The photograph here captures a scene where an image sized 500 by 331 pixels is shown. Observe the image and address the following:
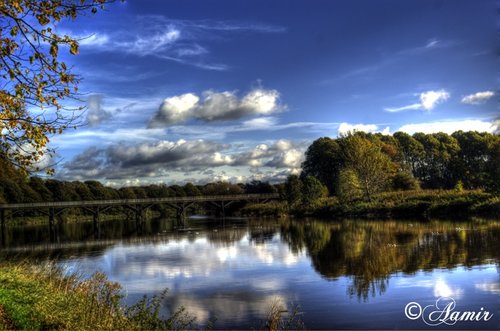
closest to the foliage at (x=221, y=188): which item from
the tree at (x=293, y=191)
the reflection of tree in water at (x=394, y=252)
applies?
the tree at (x=293, y=191)

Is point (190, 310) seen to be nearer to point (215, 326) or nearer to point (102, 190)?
point (215, 326)

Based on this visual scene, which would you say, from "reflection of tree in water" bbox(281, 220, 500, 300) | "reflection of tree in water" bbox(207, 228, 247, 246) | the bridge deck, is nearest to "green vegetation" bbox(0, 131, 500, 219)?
the bridge deck

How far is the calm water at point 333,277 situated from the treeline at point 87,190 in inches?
2295

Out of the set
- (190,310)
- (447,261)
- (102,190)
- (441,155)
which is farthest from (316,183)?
(102,190)

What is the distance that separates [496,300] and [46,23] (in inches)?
490

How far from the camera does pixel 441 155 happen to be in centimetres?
10588

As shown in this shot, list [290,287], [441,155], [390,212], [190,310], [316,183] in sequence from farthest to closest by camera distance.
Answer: [441,155] → [316,183] → [390,212] → [290,287] → [190,310]

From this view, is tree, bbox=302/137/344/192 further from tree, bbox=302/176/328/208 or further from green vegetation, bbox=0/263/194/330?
green vegetation, bbox=0/263/194/330

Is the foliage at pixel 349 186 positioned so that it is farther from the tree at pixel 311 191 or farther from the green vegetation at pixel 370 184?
the tree at pixel 311 191

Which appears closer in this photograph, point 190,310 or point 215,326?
point 215,326

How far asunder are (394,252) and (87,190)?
406 ft
